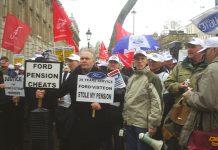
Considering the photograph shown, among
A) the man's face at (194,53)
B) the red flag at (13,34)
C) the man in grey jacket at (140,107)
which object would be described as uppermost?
the red flag at (13,34)

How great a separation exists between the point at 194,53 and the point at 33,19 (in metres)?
32.0

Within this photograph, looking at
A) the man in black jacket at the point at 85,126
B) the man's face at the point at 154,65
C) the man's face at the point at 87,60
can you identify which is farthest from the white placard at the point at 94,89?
the man's face at the point at 154,65

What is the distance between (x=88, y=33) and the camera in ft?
87.0

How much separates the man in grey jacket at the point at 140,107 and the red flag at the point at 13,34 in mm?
4894

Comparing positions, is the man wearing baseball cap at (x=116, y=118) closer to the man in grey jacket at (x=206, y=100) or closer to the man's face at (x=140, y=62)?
the man's face at (x=140, y=62)

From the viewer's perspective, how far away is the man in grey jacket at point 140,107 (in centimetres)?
575

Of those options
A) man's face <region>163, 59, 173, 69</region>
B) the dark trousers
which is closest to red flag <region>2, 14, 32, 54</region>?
the dark trousers

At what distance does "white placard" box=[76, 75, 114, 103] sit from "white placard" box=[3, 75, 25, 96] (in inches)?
79.7

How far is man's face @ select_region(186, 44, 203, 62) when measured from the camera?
5789 millimetres

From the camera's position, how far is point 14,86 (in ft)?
24.2

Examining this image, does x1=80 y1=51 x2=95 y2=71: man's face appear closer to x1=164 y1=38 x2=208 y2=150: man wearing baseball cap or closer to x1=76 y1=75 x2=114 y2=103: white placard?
x1=76 y1=75 x2=114 y2=103: white placard

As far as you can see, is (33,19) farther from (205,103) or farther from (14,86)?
(205,103)

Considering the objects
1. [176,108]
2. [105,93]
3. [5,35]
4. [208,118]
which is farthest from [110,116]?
[5,35]

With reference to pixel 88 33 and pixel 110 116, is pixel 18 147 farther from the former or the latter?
pixel 88 33
